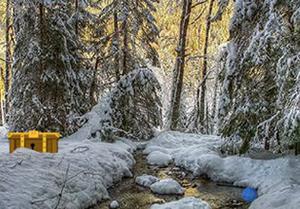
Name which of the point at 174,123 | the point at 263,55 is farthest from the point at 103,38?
the point at 263,55

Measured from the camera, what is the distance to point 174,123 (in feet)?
44.9

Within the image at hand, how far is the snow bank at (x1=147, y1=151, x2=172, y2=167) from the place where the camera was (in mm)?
8569

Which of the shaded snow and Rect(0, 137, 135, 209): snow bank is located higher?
Rect(0, 137, 135, 209): snow bank

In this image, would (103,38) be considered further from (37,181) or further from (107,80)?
(37,181)

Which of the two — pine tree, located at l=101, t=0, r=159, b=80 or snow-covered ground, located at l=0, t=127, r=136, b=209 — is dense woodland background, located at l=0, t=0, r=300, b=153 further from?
snow-covered ground, located at l=0, t=127, r=136, b=209

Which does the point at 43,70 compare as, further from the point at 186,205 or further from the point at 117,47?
the point at 186,205

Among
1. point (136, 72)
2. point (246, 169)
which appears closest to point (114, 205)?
point (246, 169)

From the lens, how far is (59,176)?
5.92 m

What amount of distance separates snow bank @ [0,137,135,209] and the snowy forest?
2 centimetres

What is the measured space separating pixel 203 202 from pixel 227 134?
2.38 m

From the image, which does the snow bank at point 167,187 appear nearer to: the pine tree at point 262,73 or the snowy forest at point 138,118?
the snowy forest at point 138,118

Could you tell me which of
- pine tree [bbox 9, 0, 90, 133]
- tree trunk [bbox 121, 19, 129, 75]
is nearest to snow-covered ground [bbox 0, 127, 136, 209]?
pine tree [bbox 9, 0, 90, 133]

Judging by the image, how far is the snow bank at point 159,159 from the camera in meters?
8.57

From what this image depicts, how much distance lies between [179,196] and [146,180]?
2.78ft
